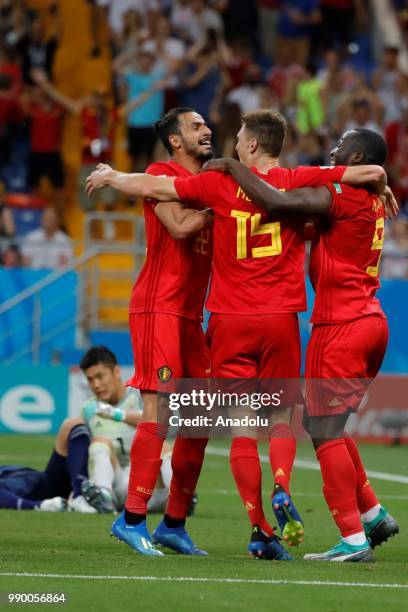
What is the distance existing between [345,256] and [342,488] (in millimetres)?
1288

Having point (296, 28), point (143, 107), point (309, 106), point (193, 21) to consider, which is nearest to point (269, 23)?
point (296, 28)

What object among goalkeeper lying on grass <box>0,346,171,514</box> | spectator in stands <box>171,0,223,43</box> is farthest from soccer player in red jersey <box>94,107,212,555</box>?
spectator in stands <box>171,0,223,43</box>

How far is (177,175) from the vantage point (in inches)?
343

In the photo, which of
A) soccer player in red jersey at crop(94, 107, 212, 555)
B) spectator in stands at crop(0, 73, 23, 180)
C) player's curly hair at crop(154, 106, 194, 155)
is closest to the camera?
soccer player in red jersey at crop(94, 107, 212, 555)

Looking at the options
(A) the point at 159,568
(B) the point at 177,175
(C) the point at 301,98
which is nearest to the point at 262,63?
(C) the point at 301,98

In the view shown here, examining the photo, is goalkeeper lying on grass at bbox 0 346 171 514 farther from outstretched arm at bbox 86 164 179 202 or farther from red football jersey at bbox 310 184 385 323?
red football jersey at bbox 310 184 385 323

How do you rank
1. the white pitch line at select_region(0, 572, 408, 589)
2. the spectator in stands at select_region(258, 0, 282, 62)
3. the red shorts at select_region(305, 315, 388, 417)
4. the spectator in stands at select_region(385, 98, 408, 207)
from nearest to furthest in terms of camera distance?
the white pitch line at select_region(0, 572, 408, 589) < the red shorts at select_region(305, 315, 388, 417) < the spectator in stands at select_region(385, 98, 408, 207) < the spectator in stands at select_region(258, 0, 282, 62)

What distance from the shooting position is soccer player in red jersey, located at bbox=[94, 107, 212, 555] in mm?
8430

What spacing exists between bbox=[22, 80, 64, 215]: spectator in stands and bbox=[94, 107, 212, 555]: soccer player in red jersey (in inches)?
523

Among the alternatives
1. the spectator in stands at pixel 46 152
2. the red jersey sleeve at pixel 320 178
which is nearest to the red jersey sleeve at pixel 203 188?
the red jersey sleeve at pixel 320 178

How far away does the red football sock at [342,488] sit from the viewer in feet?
27.0

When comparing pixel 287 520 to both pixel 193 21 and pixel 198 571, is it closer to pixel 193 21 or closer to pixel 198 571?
pixel 198 571

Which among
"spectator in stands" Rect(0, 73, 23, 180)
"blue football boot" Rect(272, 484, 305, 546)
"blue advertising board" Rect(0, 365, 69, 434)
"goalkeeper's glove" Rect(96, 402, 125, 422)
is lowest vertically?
"blue advertising board" Rect(0, 365, 69, 434)

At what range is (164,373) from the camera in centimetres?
846
